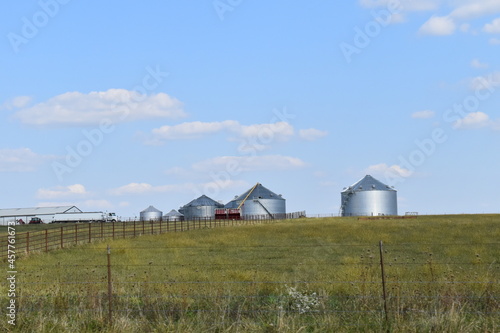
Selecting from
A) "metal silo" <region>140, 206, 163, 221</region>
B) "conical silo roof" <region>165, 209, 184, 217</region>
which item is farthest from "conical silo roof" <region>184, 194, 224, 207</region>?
"metal silo" <region>140, 206, 163, 221</region>

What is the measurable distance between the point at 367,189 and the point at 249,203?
22.0 meters

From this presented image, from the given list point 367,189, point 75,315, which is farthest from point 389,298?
point 367,189

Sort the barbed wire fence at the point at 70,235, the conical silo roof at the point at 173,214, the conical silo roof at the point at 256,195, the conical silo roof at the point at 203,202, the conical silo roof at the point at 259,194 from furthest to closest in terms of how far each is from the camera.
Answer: the conical silo roof at the point at 173,214 < the conical silo roof at the point at 203,202 < the conical silo roof at the point at 259,194 < the conical silo roof at the point at 256,195 < the barbed wire fence at the point at 70,235

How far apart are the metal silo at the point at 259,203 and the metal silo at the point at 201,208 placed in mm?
5237

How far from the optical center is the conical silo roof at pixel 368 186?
104562 millimetres

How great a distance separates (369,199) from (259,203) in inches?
805

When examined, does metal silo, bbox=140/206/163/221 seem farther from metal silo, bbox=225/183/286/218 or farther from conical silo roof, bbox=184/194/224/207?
metal silo, bbox=225/183/286/218

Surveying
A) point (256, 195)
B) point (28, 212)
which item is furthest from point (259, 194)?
→ point (28, 212)

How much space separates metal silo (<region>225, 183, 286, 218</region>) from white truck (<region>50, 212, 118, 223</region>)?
23.2m

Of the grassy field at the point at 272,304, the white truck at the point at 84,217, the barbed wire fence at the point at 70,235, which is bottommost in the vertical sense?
the grassy field at the point at 272,304

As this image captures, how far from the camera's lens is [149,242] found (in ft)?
118

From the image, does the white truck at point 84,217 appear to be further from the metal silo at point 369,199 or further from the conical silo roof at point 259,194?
the metal silo at point 369,199

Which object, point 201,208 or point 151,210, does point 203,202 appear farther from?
point 151,210

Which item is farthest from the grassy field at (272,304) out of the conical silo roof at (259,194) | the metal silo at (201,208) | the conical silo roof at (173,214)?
the conical silo roof at (173,214)
